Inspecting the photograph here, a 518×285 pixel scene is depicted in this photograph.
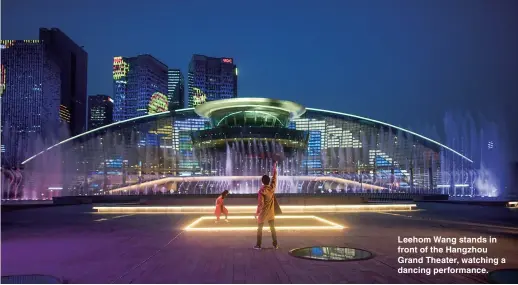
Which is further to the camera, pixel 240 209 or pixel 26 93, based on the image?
pixel 26 93

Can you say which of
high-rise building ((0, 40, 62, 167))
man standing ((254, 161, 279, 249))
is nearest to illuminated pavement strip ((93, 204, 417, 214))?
man standing ((254, 161, 279, 249))

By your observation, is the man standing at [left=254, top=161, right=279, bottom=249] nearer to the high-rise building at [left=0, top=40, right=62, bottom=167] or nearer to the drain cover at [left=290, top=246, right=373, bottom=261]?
the drain cover at [left=290, top=246, right=373, bottom=261]

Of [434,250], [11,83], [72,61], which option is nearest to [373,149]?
[434,250]


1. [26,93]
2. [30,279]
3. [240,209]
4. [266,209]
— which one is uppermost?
[26,93]

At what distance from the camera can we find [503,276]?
20.1ft

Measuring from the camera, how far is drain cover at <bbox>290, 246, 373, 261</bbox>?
7512 mm

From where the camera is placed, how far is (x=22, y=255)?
8.12 metres

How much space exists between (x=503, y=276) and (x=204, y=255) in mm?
4735

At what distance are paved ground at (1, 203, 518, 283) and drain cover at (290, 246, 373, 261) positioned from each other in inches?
9.6

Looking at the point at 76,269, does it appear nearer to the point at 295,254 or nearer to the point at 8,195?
the point at 295,254

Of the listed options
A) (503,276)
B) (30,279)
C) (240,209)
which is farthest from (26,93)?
(503,276)

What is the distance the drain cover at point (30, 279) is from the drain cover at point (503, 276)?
5845 mm

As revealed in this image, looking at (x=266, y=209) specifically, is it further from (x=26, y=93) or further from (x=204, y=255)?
(x=26, y=93)

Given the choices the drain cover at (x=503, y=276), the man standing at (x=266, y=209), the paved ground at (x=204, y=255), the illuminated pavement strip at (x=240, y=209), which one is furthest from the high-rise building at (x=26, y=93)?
the drain cover at (x=503, y=276)
